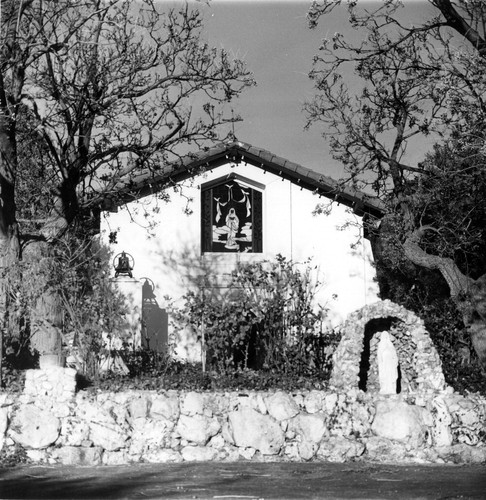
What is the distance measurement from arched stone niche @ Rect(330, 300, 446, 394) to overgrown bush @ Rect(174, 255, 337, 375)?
99cm

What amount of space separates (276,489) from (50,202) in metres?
8.60

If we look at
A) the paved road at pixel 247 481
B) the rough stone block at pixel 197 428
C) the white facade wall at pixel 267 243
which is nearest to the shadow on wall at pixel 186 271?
the white facade wall at pixel 267 243

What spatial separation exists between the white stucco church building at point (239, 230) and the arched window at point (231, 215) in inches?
1.0

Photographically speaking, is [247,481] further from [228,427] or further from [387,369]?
[387,369]

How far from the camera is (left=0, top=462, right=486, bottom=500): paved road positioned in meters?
9.21

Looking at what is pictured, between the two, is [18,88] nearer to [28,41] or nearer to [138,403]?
[28,41]

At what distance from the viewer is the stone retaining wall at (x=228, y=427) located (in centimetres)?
1177

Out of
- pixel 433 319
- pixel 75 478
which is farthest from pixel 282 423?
pixel 433 319

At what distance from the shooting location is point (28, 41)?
13109 millimetres

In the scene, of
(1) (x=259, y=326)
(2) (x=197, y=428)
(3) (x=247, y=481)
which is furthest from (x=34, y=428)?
(1) (x=259, y=326)

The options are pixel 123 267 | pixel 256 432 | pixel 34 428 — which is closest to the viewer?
pixel 34 428

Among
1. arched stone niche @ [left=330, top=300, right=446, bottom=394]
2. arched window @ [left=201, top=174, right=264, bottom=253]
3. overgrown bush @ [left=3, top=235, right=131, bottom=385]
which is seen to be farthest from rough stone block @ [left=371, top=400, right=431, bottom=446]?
arched window @ [left=201, top=174, right=264, bottom=253]

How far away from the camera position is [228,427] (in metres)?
11.9

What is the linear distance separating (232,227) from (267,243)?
0.98 metres
